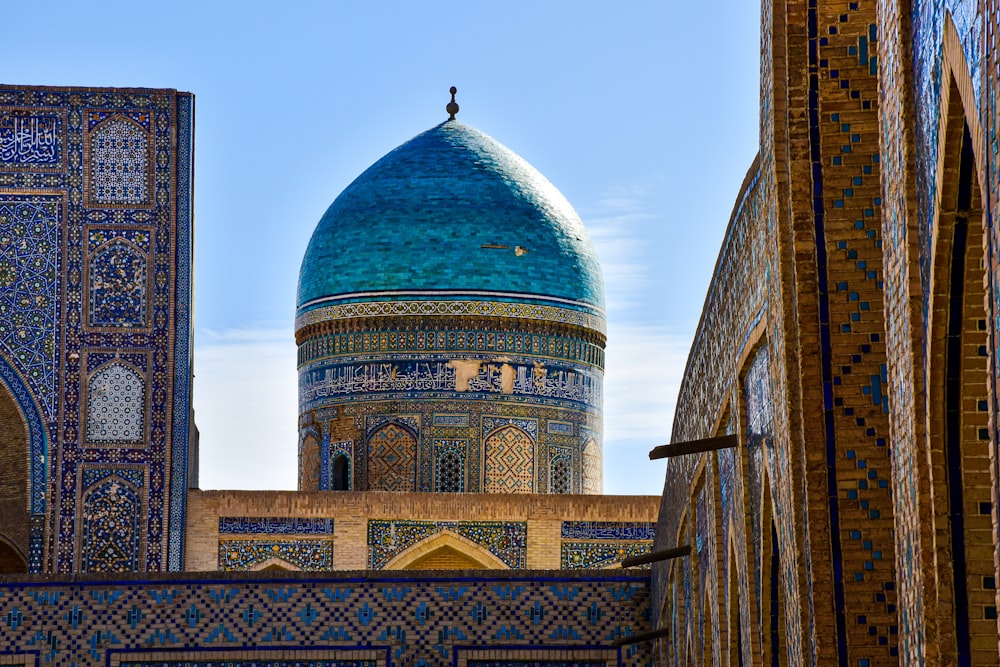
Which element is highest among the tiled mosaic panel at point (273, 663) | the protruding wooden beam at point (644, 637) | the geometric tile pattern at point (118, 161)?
the geometric tile pattern at point (118, 161)

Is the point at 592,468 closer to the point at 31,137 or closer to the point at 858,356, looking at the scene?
the point at 31,137

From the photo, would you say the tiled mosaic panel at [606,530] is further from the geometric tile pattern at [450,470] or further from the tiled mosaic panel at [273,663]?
the tiled mosaic panel at [273,663]

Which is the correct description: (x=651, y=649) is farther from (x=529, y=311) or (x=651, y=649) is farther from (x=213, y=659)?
(x=529, y=311)

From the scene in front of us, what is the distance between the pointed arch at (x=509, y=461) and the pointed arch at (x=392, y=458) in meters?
0.64

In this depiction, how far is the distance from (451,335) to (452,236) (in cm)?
94

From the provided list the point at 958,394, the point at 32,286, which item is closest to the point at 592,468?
the point at 32,286

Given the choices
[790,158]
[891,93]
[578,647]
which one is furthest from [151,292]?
[891,93]

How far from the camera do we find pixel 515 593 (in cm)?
972

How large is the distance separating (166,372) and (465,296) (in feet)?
13.2

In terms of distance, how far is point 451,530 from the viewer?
13.6m

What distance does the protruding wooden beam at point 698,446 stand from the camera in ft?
19.0

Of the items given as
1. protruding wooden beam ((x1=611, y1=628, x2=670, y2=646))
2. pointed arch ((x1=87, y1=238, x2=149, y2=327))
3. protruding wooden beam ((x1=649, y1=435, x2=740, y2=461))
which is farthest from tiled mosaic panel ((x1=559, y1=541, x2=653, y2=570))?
protruding wooden beam ((x1=649, y1=435, x2=740, y2=461))

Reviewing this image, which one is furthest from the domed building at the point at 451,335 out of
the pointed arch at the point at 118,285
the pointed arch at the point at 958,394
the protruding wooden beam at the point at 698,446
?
the pointed arch at the point at 958,394

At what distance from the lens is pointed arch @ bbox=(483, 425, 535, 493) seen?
1537 cm
